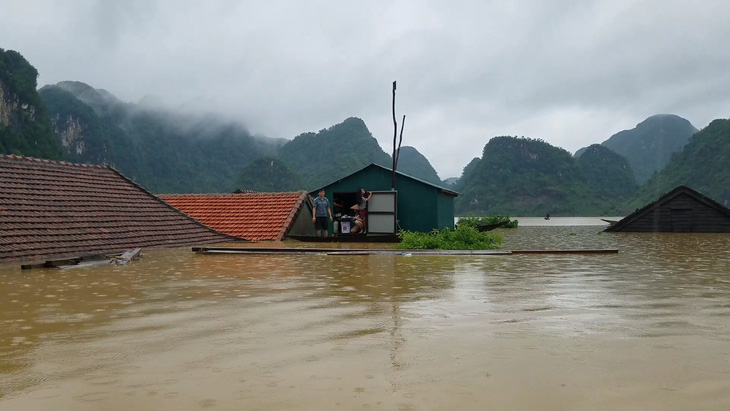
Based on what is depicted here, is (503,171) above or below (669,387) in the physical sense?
above

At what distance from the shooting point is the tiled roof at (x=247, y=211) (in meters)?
19.0

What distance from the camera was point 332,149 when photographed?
116m

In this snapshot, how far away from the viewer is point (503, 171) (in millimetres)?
104625

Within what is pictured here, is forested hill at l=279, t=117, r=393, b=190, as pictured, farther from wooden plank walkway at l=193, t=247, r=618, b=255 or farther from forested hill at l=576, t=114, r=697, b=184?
wooden plank walkway at l=193, t=247, r=618, b=255

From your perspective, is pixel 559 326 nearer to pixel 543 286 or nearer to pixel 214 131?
pixel 543 286

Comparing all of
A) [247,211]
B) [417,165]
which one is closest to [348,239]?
[247,211]

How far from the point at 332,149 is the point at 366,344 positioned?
114 metres

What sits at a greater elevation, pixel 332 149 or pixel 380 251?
pixel 332 149

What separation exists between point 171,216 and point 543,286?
13.4 meters

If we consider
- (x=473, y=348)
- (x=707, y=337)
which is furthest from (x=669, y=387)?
(x=707, y=337)

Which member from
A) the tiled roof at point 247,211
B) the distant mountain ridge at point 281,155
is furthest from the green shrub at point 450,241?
the distant mountain ridge at point 281,155

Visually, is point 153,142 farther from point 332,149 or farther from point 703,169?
point 703,169

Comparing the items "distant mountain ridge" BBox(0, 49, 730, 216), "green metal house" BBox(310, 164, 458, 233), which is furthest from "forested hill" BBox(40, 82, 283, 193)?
"green metal house" BBox(310, 164, 458, 233)

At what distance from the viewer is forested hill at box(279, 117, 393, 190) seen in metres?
109
